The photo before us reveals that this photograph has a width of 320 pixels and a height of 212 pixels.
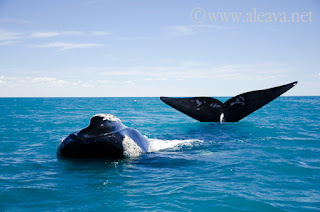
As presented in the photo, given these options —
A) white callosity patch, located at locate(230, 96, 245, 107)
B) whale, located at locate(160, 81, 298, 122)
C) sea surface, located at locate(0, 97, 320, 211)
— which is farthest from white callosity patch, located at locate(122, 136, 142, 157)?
white callosity patch, located at locate(230, 96, 245, 107)

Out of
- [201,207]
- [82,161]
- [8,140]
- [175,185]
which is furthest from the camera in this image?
[8,140]

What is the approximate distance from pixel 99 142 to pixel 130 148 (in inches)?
38.1

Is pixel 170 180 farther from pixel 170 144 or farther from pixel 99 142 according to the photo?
pixel 170 144

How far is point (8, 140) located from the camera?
41.2 ft

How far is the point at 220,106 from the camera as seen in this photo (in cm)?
1390

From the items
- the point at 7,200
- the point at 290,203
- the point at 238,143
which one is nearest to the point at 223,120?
the point at 238,143

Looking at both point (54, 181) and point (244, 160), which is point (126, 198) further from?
point (244, 160)

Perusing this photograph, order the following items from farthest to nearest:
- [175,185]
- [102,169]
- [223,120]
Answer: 1. [223,120]
2. [102,169]
3. [175,185]

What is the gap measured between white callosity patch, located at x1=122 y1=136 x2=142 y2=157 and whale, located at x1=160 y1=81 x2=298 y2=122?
4.96 metres

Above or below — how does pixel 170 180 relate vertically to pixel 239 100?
below

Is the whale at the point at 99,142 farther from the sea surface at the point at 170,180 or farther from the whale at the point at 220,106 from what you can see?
the whale at the point at 220,106

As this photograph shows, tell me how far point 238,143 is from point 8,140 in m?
9.57

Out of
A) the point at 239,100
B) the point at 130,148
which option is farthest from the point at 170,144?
the point at 239,100

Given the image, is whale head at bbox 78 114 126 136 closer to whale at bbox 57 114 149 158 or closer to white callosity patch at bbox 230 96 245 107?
whale at bbox 57 114 149 158
